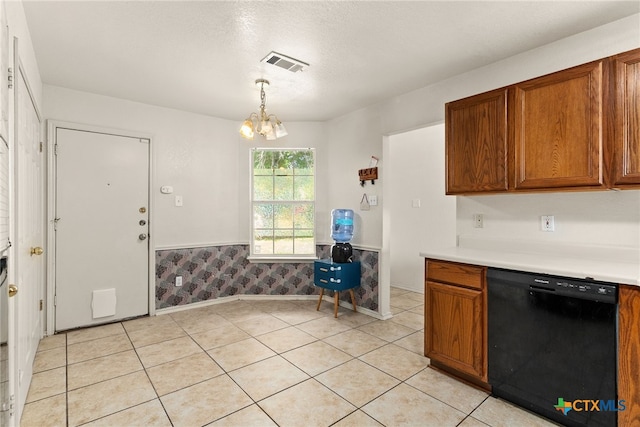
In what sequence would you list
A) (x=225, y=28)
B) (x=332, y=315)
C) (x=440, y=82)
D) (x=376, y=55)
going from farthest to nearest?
(x=332, y=315), (x=440, y=82), (x=376, y=55), (x=225, y=28)

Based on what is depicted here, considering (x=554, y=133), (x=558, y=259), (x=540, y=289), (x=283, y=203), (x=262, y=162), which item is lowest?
(x=540, y=289)

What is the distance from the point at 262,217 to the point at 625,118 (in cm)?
358

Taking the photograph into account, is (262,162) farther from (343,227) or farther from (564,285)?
(564,285)

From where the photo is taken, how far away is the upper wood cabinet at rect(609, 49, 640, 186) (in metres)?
1.73

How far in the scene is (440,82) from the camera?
2924 millimetres

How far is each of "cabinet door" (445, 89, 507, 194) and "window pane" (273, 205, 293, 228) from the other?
2.22 metres

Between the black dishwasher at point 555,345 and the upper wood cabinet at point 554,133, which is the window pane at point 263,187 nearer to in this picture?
the upper wood cabinet at point 554,133

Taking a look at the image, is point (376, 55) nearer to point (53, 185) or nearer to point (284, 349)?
point (284, 349)

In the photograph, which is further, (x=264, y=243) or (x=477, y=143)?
(x=264, y=243)

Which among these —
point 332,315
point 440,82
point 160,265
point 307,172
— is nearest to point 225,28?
point 440,82

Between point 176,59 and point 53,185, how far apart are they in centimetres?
179

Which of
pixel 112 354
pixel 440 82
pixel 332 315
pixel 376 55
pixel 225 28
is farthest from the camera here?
pixel 332 315

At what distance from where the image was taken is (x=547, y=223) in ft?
7.44

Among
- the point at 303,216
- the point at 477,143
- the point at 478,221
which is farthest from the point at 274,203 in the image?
the point at 477,143
